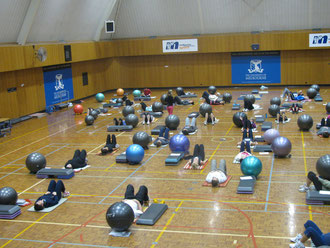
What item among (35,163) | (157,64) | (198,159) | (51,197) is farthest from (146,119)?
(157,64)

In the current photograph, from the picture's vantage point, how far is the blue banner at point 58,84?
32406mm

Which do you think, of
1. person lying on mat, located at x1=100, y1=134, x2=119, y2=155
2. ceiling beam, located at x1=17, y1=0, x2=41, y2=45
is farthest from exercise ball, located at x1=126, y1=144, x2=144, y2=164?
ceiling beam, located at x1=17, y1=0, x2=41, y2=45

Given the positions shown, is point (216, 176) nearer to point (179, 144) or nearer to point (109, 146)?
point (179, 144)

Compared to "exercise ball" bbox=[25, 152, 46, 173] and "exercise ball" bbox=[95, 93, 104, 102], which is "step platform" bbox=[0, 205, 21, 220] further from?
"exercise ball" bbox=[95, 93, 104, 102]

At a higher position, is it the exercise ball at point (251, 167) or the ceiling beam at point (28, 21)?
the ceiling beam at point (28, 21)

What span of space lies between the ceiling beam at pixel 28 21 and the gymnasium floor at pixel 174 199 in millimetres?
9004

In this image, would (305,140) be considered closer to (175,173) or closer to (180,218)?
(175,173)

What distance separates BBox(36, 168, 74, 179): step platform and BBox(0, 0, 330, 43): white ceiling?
16.7 metres

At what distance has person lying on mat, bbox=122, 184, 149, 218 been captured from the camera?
38.9ft

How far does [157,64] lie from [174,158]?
25211mm

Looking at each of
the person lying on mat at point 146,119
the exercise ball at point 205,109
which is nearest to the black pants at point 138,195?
the person lying on mat at point 146,119

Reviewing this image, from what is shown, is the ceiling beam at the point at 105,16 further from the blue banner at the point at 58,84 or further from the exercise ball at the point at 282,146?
the exercise ball at the point at 282,146

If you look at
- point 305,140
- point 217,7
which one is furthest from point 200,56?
point 305,140

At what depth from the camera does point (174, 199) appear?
13.3 metres
